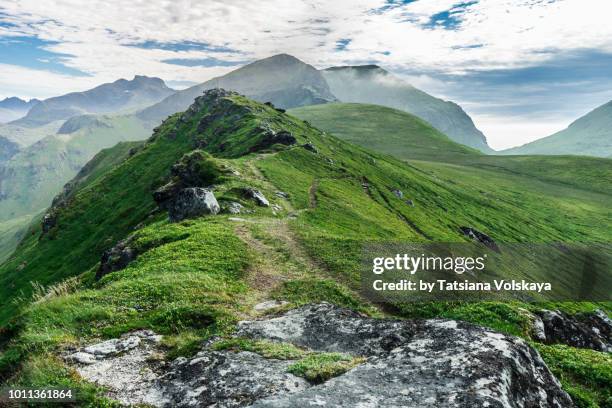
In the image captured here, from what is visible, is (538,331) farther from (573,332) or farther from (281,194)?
(281,194)

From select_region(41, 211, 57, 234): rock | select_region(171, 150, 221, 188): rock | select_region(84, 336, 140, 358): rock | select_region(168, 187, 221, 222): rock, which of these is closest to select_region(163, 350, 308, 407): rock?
select_region(84, 336, 140, 358): rock

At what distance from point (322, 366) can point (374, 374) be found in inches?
73.1

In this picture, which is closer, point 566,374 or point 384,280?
point 566,374

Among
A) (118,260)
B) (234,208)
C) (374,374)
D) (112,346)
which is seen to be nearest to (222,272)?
(112,346)

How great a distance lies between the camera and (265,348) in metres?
15.1

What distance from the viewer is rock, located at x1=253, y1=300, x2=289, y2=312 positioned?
21603 mm

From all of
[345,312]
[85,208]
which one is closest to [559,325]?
[345,312]

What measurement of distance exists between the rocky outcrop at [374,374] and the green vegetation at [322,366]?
320 millimetres

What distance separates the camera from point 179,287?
75.9 feet

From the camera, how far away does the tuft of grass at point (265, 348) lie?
1460cm

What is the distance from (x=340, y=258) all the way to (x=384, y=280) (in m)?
5.69

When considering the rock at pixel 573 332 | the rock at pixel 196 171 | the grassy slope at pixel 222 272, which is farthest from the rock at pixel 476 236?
the rock at pixel 573 332

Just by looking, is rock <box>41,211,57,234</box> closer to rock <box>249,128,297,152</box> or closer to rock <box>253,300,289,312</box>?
rock <box>249,128,297,152</box>

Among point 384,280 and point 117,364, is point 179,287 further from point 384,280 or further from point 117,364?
point 384,280
